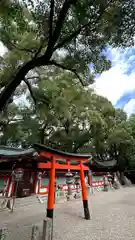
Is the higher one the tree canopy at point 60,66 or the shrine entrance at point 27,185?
the tree canopy at point 60,66

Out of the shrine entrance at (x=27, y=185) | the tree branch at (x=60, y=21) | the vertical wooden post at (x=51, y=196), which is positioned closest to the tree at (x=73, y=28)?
the tree branch at (x=60, y=21)

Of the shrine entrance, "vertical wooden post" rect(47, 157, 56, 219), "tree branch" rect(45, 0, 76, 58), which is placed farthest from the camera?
the shrine entrance

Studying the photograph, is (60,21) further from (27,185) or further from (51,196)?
(27,185)

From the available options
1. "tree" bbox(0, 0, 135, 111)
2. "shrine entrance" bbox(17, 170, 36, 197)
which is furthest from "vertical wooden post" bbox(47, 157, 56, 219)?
"shrine entrance" bbox(17, 170, 36, 197)

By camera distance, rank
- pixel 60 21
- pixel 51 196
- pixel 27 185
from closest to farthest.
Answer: pixel 60 21 → pixel 51 196 → pixel 27 185

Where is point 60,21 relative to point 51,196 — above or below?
above

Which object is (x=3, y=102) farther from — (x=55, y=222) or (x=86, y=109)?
(x=86, y=109)

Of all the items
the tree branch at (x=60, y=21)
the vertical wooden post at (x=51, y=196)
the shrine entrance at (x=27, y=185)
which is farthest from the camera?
the shrine entrance at (x=27, y=185)

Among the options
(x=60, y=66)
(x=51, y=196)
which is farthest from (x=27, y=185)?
(x=60, y=66)

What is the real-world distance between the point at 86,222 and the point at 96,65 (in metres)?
5.41

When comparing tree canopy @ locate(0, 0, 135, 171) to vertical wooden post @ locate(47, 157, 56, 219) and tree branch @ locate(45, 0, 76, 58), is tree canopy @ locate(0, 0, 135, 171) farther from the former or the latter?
vertical wooden post @ locate(47, 157, 56, 219)

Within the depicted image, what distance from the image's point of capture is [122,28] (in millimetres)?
4488

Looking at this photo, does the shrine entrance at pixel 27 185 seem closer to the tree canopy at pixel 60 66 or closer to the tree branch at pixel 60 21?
the tree canopy at pixel 60 66

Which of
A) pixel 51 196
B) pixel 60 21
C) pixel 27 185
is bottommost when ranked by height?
pixel 51 196
